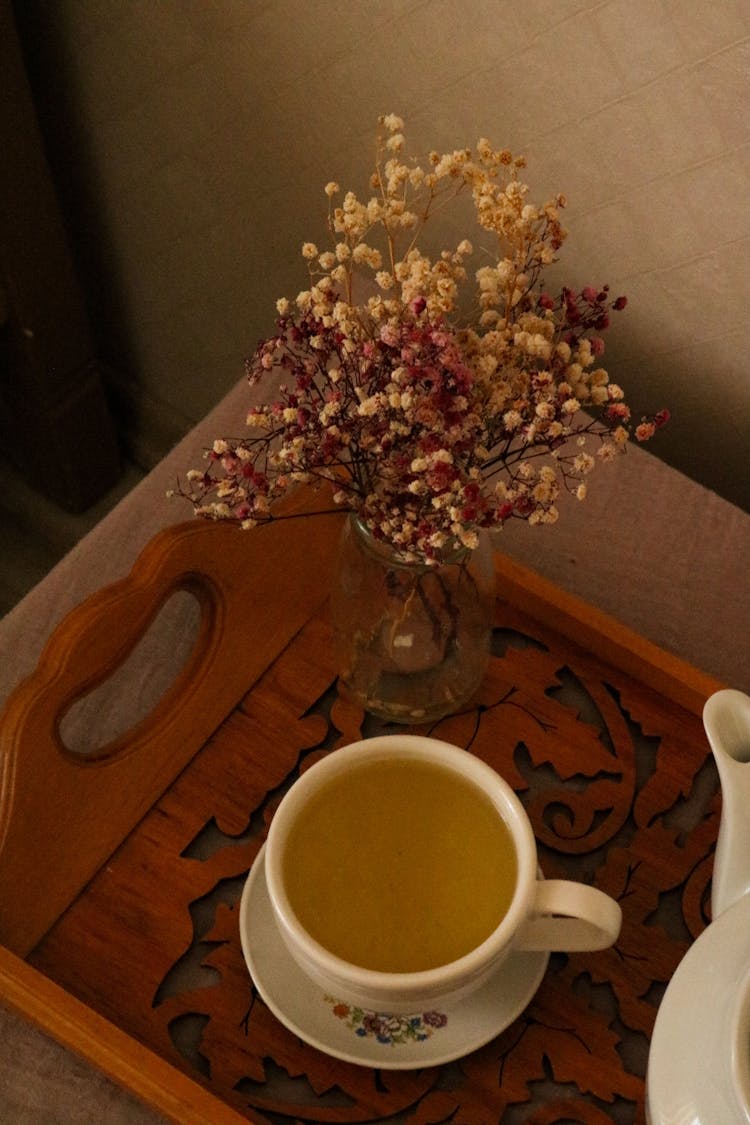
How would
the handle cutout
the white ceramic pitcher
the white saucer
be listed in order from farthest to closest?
1. the handle cutout
2. the white saucer
3. the white ceramic pitcher

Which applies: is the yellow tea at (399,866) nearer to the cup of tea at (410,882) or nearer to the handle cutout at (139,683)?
the cup of tea at (410,882)

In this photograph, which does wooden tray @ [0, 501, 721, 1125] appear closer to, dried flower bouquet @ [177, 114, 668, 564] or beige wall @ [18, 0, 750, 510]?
dried flower bouquet @ [177, 114, 668, 564]

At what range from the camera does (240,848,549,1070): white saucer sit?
585 mm

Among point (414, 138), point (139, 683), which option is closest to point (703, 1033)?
point (139, 683)

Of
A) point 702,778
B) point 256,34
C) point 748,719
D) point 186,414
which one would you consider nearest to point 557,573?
point 702,778

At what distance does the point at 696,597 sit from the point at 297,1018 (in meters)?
0.43

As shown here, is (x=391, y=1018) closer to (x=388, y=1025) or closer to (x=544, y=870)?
(x=388, y=1025)

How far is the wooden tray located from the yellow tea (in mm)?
84

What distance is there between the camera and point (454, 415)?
1.69 feet

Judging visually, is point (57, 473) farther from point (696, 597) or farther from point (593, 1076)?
Result: point (593, 1076)

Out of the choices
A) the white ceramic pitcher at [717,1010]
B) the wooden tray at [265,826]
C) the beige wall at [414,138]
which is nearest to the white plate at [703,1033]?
the white ceramic pitcher at [717,1010]

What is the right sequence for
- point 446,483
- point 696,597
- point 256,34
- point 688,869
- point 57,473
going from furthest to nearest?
point 57,473
point 256,34
point 696,597
point 688,869
point 446,483

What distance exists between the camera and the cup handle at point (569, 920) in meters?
0.54

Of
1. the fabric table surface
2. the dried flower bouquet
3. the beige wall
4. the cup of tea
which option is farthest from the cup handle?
the beige wall
